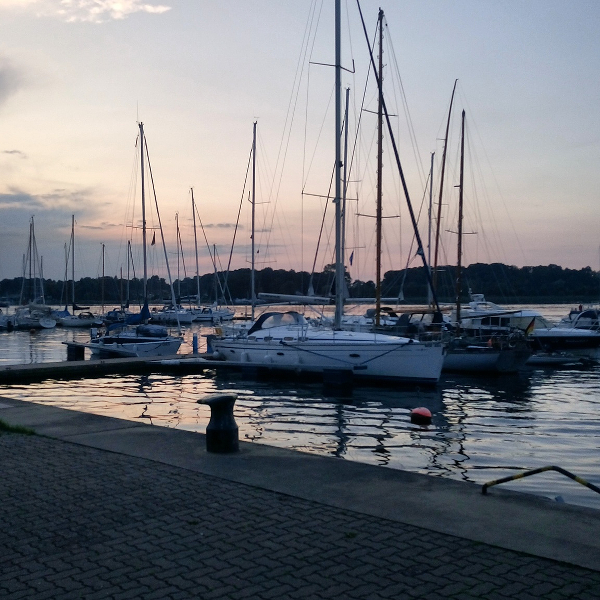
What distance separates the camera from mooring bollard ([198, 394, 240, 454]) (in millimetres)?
8648

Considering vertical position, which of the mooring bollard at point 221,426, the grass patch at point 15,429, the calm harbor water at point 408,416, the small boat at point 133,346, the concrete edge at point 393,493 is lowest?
the calm harbor water at point 408,416

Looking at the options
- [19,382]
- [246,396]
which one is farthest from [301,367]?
[19,382]

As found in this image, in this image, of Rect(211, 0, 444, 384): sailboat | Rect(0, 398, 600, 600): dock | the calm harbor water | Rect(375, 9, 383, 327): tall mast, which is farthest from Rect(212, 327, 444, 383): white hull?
Rect(0, 398, 600, 600): dock

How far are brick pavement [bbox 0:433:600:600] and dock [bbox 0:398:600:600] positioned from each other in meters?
0.02

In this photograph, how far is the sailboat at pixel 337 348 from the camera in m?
22.0

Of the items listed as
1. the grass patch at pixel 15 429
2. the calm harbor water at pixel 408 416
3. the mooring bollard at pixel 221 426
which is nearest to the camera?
the mooring bollard at pixel 221 426

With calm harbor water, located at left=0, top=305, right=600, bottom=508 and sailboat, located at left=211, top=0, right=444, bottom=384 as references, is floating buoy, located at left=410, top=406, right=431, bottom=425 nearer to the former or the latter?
calm harbor water, located at left=0, top=305, right=600, bottom=508

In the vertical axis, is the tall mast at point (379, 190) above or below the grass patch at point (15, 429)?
above

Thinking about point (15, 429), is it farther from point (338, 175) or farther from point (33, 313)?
point (33, 313)

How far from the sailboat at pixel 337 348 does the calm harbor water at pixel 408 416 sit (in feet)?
2.20

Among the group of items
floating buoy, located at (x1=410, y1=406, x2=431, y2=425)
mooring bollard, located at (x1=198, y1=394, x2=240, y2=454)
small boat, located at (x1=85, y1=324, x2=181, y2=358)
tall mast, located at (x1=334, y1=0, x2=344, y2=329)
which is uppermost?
tall mast, located at (x1=334, y1=0, x2=344, y2=329)

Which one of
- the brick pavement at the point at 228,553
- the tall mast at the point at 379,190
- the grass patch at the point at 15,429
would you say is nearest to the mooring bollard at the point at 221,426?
the brick pavement at the point at 228,553

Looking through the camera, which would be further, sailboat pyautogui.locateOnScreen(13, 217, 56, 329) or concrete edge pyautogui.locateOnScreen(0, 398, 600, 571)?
sailboat pyautogui.locateOnScreen(13, 217, 56, 329)

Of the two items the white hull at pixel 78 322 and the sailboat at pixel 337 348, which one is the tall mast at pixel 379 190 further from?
the white hull at pixel 78 322
